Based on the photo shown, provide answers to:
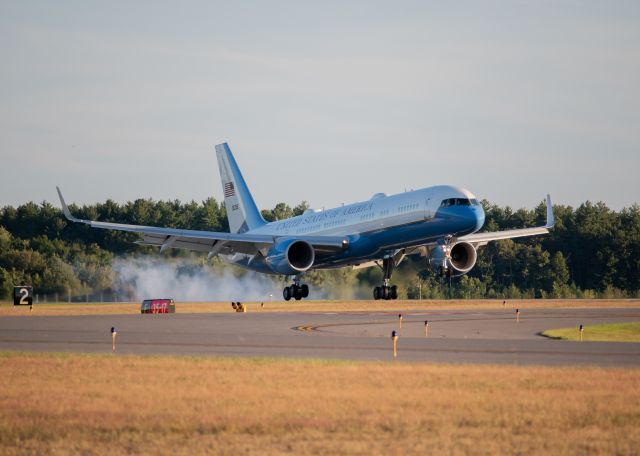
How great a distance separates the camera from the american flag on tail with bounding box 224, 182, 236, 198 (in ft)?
246

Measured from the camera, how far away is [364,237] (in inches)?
2233

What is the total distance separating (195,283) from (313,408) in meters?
64.9

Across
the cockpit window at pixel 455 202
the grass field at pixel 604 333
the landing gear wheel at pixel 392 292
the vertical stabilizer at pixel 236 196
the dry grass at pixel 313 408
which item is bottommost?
the dry grass at pixel 313 408

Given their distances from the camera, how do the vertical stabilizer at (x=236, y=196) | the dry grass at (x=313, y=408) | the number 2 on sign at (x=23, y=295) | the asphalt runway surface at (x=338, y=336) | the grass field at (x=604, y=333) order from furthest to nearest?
the vertical stabilizer at (x=236, y=196) → the number 2 on sign at (x=23, y=295) → the grass field at (x=604, y=333) → the asphalt runway surface at (x=338, y=336) → the dry grass at (x=313, y=408)

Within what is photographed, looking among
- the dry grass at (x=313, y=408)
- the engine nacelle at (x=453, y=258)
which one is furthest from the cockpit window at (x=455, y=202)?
the dry grass at (x=313, y=408)

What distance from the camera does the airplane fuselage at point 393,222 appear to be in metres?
52.3

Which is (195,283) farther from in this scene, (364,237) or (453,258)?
(453,258)

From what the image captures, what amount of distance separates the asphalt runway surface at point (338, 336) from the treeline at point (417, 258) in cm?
1366

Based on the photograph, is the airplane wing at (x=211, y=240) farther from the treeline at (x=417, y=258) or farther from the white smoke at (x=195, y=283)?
the white smoke at (x=195, y=283)

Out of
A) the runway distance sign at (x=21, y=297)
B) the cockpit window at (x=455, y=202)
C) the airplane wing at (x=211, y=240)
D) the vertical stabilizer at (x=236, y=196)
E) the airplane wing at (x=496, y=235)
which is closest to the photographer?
the cockpit window at (x=455, y=202)

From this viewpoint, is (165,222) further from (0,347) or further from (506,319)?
(0,347)

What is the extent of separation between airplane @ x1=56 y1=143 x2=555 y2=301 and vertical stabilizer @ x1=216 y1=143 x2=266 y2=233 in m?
3.68

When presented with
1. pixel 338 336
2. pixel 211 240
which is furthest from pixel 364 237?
pixel 338 336

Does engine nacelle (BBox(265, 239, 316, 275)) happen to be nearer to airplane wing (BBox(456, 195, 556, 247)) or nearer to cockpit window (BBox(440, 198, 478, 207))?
airplane wing (BBox(456, 195, 556, 247))
